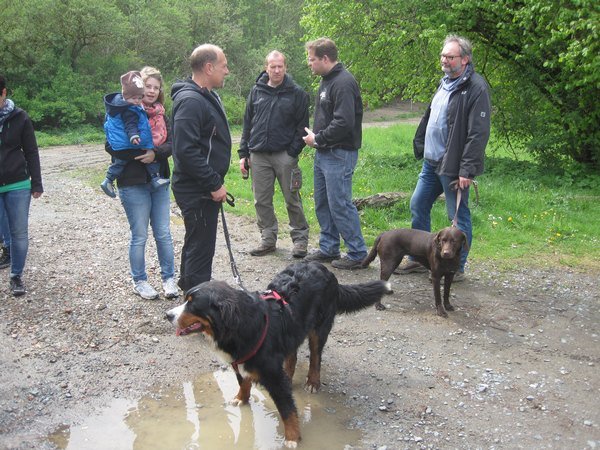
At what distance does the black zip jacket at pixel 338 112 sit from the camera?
6168 millimetres

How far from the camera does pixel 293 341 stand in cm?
394

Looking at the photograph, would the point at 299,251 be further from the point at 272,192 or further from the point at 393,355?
the point at 393,355

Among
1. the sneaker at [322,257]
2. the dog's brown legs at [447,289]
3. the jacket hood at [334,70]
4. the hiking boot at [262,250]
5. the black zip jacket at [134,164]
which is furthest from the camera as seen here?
the hiking boot at [262,250]

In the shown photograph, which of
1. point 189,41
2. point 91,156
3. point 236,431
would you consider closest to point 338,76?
point 236,431

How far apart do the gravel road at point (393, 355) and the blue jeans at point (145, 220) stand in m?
0.36

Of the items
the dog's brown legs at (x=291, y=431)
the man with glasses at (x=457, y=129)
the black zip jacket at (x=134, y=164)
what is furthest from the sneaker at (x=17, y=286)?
the man with glasses at (x=457, y=129)

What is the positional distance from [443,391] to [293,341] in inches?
47.4

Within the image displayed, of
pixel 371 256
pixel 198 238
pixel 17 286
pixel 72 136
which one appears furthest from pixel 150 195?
pixel 72 136

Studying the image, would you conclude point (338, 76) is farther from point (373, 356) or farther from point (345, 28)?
point (345, 28)

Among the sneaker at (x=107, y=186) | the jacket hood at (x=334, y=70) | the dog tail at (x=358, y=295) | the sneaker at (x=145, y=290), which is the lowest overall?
the sneaker at (x=145, y=290)

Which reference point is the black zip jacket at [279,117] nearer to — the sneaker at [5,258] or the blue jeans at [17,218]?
the blue jeans at [17,218]

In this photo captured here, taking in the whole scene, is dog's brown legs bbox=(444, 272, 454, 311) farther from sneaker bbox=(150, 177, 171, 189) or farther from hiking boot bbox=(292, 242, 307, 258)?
sneaker bbox=(150, 177, 171, 189)

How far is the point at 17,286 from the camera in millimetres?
5859

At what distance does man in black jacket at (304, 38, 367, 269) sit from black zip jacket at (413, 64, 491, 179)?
1.07 m
